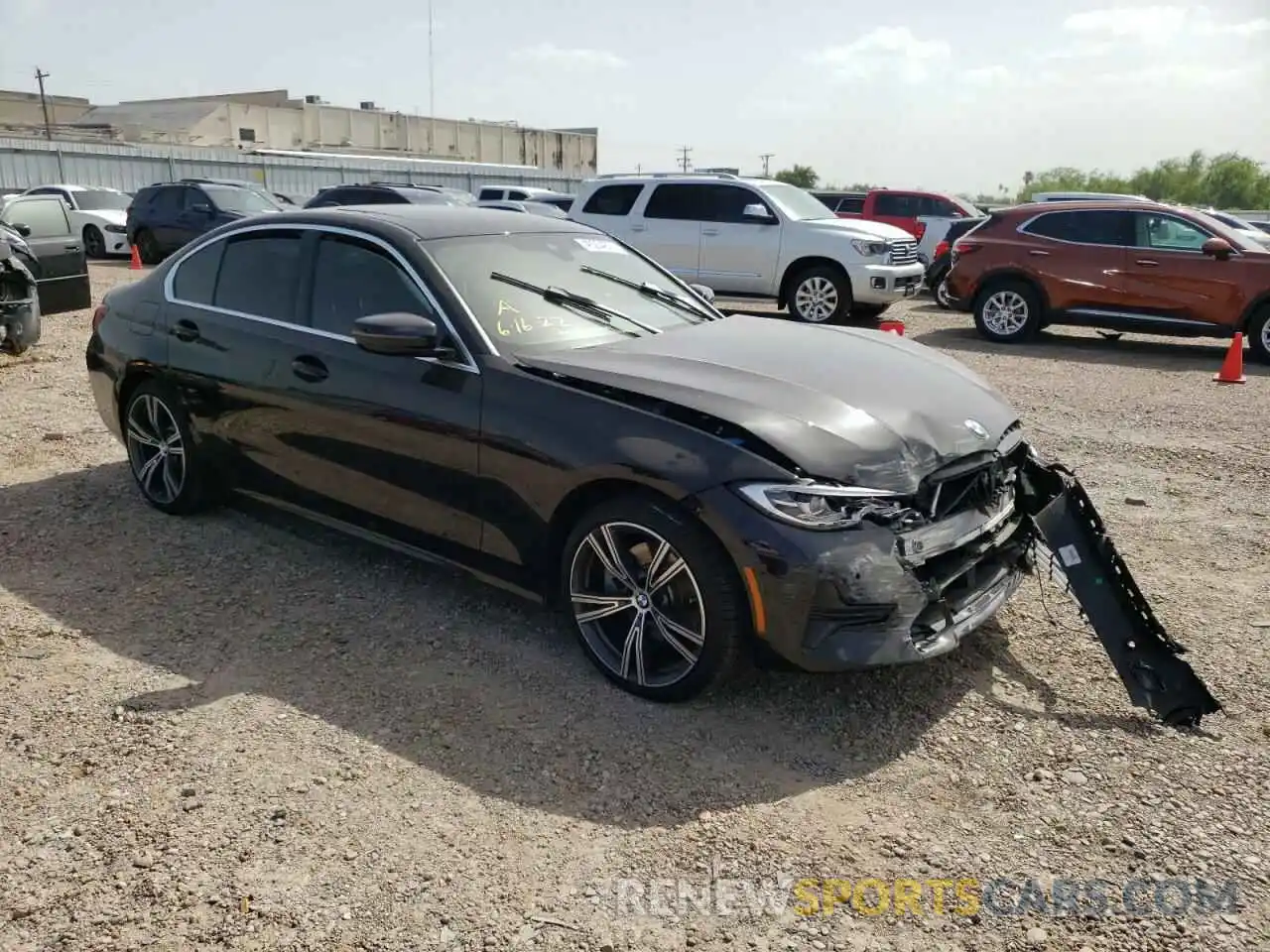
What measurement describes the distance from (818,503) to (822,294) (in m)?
10.5

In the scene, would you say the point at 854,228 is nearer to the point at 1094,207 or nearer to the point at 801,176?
the point at 1094,207

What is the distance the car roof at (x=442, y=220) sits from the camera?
15.0 ft

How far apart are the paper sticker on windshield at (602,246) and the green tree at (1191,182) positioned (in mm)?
54895

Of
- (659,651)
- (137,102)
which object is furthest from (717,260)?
(137,102)

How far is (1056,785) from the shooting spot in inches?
129

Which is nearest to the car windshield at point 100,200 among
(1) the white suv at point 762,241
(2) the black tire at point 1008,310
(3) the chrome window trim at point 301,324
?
(1) the white suv at point 762,241

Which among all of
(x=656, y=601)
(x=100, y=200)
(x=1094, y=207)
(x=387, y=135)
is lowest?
(x=656, y=601)

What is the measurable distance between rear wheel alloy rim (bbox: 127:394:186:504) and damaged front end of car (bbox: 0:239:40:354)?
17.7 feet

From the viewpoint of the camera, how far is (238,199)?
19.8 m

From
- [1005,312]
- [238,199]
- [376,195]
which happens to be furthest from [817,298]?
[238,199]

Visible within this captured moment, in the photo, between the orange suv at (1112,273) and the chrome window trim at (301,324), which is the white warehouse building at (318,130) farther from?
the chrome window trim at (301,324)

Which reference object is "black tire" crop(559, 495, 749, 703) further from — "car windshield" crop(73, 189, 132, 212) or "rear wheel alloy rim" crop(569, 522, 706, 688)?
"car windshield" crop(73, 189, 132, 212)

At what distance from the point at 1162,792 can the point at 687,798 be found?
1484 millimetres

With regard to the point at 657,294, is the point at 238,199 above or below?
below
